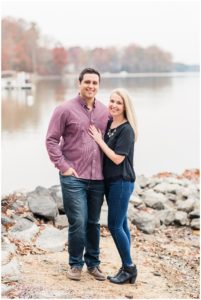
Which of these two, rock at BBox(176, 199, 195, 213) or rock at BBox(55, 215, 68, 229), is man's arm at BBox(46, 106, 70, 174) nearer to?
rock at BBox(55, 215, 68, 229)

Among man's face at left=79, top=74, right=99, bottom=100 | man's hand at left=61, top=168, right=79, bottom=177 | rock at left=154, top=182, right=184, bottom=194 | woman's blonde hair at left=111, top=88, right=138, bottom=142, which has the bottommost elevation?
rock at left=154, top=182, right=184, bottom=194

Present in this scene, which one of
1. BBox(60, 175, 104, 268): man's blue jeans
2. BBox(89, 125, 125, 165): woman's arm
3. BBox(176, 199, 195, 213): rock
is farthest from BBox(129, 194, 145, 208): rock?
BBox(89, 125, 125, 165): woman's arm

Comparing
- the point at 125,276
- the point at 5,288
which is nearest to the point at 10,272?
the point at 5,288

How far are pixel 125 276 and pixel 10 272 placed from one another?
3.36 ft

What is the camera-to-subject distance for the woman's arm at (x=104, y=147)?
490 cm

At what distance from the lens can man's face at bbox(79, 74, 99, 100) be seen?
4.95 m

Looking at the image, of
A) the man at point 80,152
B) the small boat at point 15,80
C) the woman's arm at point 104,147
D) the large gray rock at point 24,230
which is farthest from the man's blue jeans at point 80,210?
the small boat at point 15,80

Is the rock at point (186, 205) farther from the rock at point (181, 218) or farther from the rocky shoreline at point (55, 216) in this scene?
the rock at point (181, 218)

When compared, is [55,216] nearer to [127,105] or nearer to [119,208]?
[119,208]

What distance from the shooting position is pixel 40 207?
290 inches

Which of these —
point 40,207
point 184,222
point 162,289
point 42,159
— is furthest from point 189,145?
point 162,289

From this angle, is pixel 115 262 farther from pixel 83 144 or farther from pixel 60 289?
pixel 83 144

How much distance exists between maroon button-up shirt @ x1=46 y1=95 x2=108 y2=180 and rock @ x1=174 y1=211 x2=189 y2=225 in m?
3.96

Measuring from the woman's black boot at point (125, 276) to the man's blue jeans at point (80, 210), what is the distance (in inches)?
13.4
